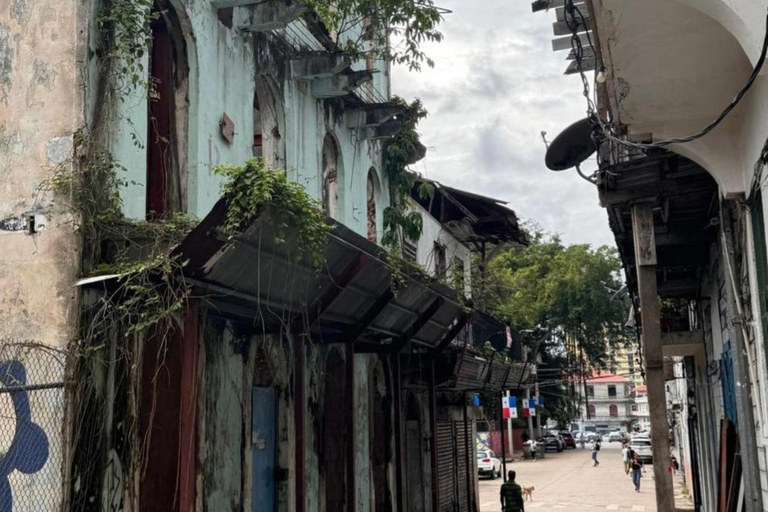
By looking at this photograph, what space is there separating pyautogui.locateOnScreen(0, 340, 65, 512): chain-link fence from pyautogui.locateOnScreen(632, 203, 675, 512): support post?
5468 mm

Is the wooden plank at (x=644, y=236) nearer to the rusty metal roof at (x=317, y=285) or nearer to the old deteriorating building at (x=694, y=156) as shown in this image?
the old deteriorating building at (x=694, y=156)

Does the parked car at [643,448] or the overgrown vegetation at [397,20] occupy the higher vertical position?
the overgrown vegetation at [397,20]

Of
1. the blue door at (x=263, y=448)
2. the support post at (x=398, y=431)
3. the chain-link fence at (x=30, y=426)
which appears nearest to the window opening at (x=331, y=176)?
the support post at (x=398, y=431)

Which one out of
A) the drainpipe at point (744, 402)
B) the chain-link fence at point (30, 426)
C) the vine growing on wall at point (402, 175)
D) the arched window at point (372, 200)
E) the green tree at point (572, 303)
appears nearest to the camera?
the chain-link fence at point (30, 426)

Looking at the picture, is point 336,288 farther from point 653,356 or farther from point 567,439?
point 567,439

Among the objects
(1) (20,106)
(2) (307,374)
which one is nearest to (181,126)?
(1) (20,106)

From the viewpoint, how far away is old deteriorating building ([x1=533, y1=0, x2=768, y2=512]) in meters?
5.71

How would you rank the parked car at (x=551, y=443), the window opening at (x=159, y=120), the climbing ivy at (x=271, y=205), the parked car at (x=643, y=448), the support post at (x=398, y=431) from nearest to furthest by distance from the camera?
the climbing ivy at (x=271, y=205) < the window opening at (x=159, y=120) < the support post at (x=398, y=431) < the parked car at (x=643, y=448) < the parked car at (x=551, y=443)

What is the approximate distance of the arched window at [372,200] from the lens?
15.0m

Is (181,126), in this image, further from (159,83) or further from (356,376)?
(356,376)

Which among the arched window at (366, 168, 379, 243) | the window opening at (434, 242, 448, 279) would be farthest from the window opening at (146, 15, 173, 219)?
the window opening at (434, 242, 448, 279)

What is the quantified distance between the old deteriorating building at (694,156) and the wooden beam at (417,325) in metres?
2.86

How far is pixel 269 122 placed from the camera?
11.3 meters

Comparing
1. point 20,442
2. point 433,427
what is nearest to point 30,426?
point 20,442
